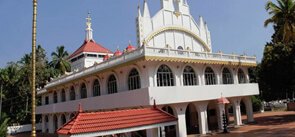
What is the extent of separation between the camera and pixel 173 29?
1109 inches

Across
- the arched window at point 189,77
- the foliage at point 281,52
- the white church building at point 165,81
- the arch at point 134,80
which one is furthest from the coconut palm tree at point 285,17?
the arch at point 134,80

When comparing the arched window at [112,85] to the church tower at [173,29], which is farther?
the church tower at [173,29]

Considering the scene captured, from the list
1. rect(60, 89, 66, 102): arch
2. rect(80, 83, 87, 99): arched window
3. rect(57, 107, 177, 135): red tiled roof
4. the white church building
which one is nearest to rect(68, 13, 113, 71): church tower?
rect(60, 89, 66, 102): arch

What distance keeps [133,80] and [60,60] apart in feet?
114

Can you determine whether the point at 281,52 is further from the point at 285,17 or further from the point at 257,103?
the point at 257,103

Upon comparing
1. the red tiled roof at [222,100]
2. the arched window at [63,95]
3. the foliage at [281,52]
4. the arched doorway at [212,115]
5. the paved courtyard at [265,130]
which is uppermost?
the foliage at [281,52]

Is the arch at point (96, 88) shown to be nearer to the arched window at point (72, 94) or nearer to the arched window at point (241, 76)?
the arched window at point (72, 94)

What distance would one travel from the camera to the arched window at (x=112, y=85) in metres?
24.9

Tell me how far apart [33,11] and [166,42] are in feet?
55.4

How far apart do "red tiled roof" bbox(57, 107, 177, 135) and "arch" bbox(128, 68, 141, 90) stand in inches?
196

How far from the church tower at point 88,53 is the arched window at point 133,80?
20782 millimetres

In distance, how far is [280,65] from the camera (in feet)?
112

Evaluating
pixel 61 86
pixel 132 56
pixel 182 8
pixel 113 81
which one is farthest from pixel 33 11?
pixel 61 86

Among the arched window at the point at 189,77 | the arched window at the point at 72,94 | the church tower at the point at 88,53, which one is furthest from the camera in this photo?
the church tower at the point at 88,53
